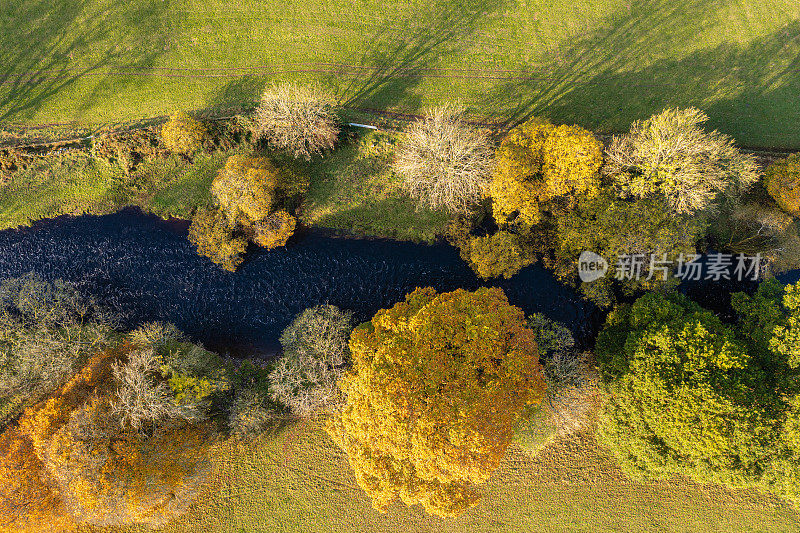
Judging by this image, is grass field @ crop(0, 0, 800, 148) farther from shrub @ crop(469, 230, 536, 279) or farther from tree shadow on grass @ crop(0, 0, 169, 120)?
shrub @ crop(469, 230, 536, 279)

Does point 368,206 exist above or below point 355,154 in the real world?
below

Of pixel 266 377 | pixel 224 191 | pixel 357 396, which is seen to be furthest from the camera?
pixel 266 377

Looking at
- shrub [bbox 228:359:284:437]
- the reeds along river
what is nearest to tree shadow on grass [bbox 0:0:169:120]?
the reeds along river

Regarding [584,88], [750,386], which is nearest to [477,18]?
[584,88]

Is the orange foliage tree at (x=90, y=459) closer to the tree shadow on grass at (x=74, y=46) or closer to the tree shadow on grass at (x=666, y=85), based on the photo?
the tree shadow on grass at (x=74, y=46)

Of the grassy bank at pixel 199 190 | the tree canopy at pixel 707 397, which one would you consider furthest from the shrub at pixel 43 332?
the tree canopy at pixel 707 397

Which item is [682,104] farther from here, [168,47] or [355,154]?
[168,47]
